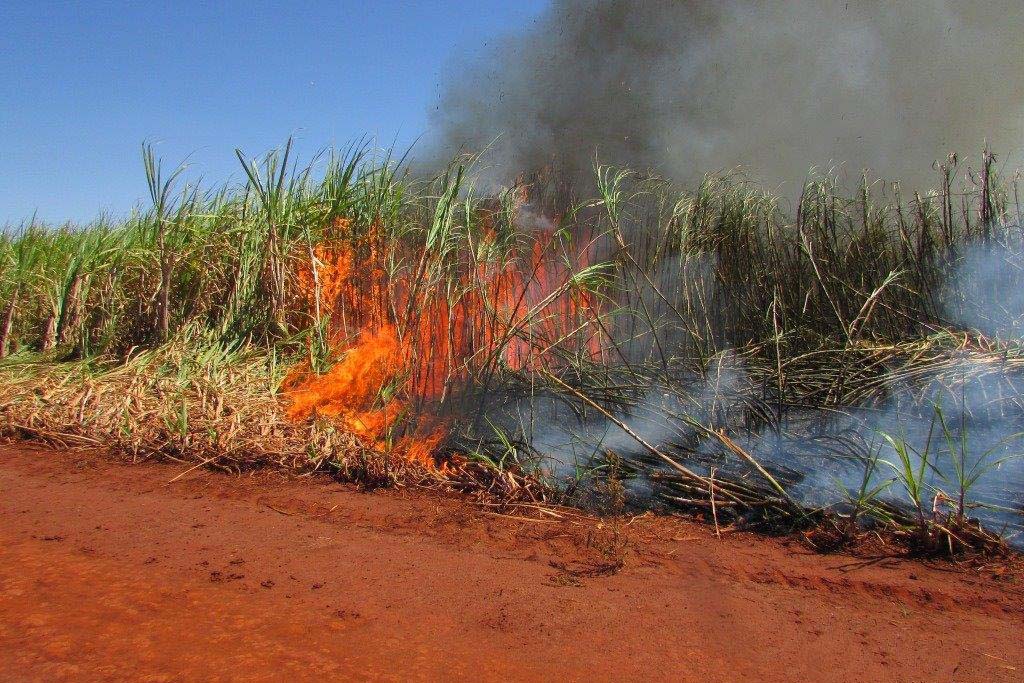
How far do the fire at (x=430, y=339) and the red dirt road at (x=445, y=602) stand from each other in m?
0.76

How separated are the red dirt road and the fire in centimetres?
76

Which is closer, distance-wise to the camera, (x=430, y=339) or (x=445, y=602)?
(x=445, y=602)

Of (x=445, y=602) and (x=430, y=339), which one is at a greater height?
(x=430, y=339)

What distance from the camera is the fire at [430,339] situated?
13.0 feet

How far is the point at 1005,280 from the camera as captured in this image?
4117 mm

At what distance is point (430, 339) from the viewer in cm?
420

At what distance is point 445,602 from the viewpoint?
241 cm

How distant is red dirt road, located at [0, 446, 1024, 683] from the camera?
201cm

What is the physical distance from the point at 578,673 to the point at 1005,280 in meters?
3.47

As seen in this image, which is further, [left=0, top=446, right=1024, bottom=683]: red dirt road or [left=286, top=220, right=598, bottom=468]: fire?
[left=286, top=220, right=598, bottom=468]: fire

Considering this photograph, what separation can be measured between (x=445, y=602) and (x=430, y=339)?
6.50 ft

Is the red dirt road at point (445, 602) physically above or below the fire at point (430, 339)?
below

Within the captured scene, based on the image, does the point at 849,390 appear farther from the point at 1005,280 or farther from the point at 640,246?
the point at 640,246

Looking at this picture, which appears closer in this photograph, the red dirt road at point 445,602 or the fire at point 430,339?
the red dirt road at point 445,602
